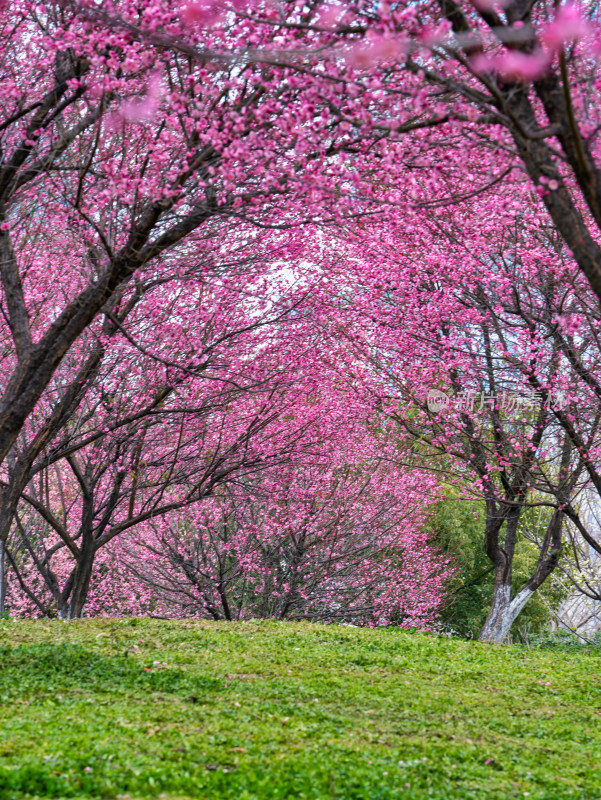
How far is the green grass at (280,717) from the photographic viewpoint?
4.79 m

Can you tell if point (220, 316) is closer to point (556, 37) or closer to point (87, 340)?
point (87, 340)

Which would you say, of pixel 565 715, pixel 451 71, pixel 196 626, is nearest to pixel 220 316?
pixel 196 626

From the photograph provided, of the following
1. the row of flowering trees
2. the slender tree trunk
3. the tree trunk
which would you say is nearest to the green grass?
the slender tree trunk

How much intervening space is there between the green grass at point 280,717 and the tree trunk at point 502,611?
Result: 382cm

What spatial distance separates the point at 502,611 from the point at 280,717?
952 cm

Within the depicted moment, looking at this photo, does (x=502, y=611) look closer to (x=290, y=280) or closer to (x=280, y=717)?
(x=290, y=280)

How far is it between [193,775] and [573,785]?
2.77 meters

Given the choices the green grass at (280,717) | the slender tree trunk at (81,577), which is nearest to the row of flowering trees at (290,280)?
the slender tree trunk at (81,577)

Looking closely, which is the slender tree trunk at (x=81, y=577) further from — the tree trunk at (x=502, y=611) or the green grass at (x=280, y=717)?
the tree trunk at (x=502, y=611)

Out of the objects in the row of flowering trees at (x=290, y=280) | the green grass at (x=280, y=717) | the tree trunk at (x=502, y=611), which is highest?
the row of flowering trees at (x=290, y=280)

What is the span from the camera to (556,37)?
4.07 m

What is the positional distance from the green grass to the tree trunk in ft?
12.5

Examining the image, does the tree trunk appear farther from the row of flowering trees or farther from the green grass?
the green grass

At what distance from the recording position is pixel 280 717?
6.42 m
